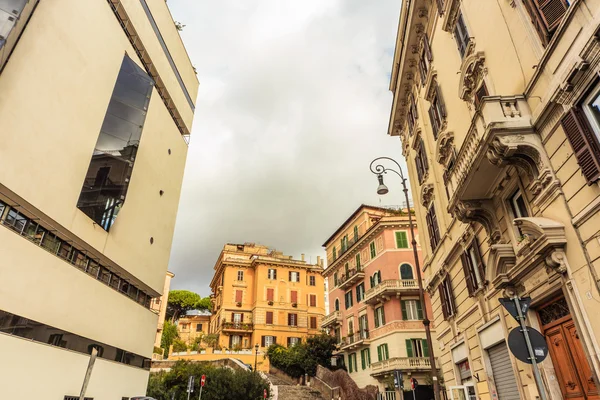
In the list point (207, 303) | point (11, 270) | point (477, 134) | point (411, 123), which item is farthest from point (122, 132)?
point (207, 303)

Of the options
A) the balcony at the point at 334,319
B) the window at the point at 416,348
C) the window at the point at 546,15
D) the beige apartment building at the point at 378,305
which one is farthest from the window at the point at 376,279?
the window at the point at 546,15

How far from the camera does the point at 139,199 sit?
21.1 m

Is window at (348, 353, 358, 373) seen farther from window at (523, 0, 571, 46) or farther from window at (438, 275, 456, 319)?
window at (523, 0, 571, 46)

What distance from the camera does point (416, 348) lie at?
94.6ft

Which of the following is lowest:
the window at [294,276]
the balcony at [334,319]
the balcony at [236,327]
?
the balcony at [334,319]

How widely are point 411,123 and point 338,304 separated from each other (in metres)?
24.3

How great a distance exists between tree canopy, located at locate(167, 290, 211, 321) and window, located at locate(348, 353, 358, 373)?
4720 centimetres

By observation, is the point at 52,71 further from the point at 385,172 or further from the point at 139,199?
the point at 385,172

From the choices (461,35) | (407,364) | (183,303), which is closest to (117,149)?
(461,35)

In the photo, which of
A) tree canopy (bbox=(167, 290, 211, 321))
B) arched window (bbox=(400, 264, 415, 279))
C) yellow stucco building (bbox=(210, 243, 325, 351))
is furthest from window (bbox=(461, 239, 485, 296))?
tree canopy (bbox=(167, 290, 211, 321))

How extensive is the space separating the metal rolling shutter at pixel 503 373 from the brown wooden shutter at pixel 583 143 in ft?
18.7

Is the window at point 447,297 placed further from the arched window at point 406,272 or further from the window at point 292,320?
the window at point 292,320

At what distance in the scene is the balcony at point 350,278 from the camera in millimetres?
35134

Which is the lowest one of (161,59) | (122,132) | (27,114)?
(27,114)
